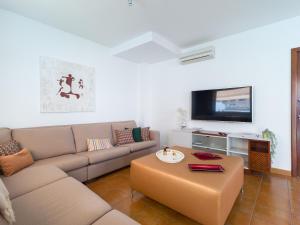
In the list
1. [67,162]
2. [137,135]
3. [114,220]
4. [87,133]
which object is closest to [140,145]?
[137,135]

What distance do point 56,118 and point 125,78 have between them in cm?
190

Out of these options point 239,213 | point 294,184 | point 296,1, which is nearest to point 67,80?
point 239,213

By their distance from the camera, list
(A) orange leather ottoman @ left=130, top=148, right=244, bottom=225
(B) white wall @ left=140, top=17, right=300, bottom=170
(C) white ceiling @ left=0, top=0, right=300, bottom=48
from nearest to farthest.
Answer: (A) orange leather ottoman @ left=130, top=148, right=244, bottom=225 → (C) white ceiling @ left=0, top=0, right=300, bottom=48 → (B) white wall @ left=140, top=17, right=300, bottom=170

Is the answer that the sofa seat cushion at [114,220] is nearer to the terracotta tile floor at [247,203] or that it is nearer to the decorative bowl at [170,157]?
the terracotta tile floor at [247,203]

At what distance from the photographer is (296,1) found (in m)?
2.11

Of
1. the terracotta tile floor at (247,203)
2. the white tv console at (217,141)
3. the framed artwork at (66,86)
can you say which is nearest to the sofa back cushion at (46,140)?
the framed artwork at (66,86)

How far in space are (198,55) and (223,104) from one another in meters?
1.17

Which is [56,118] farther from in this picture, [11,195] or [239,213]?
[239,213]

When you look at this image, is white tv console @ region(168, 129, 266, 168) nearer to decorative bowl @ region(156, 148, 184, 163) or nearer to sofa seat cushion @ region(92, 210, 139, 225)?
decorative bowl @ region(156, 148, 184, 163)

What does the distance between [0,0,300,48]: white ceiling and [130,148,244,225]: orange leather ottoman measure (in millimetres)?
2121

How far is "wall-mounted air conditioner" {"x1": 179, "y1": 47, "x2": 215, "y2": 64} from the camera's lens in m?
3.18

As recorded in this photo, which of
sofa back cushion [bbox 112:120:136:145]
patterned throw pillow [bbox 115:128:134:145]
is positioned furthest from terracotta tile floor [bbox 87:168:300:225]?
sofa back cushion [bbox 112:120:136:145]

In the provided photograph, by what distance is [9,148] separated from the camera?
1.87m

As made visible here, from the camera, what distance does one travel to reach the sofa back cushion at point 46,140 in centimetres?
216
